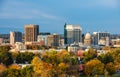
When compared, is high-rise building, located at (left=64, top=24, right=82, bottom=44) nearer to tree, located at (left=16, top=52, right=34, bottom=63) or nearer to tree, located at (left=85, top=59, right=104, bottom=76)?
tree, located at (left=16, top=52, right=34, bottom=63)

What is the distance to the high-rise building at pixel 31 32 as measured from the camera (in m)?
76.3

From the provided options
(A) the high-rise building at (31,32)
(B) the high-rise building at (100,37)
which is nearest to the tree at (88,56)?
(A) the high-rise building at (31,32)

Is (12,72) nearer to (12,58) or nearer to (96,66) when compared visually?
(96,66)

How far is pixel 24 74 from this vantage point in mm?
17969

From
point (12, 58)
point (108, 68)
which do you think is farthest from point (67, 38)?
point (108, 68)

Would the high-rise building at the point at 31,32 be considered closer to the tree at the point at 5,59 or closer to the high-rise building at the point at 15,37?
the high-rise building at the point at 15,37

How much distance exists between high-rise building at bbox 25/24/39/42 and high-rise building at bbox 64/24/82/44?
229 inches

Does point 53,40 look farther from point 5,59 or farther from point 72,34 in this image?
point 5,59

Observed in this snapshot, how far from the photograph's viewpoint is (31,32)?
251ft

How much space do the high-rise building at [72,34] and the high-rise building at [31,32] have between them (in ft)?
19.1

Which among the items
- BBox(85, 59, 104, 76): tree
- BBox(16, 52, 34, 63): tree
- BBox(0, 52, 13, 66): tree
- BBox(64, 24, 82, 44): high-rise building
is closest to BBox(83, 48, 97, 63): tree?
BBox(16, 52, 34, 63): tree

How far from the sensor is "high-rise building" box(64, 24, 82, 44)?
7988 cm

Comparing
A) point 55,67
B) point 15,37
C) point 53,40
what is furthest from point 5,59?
point 15,37

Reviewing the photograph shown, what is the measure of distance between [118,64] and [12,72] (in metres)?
10.4
